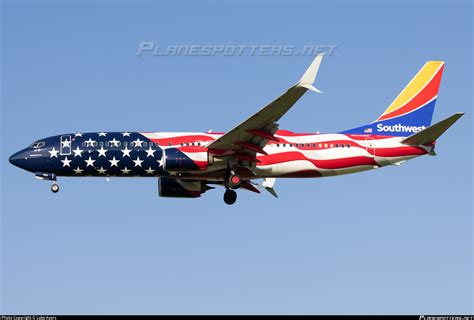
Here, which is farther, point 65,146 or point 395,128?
point 395,128

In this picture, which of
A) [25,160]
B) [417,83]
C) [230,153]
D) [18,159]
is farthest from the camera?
[417,83]

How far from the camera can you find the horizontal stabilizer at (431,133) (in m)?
57.2

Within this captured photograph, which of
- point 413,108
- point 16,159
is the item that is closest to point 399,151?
point 413,108

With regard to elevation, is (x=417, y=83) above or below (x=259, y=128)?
above

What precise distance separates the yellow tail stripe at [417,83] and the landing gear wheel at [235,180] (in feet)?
37.1

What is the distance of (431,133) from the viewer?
59.8 m

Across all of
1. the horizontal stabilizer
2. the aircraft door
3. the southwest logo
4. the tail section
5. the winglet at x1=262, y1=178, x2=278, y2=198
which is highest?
the tail section

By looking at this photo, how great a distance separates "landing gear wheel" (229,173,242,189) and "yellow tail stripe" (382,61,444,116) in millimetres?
11305

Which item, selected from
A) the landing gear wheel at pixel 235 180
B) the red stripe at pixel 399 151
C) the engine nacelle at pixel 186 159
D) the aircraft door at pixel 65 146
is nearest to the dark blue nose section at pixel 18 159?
the aircraft door at pixel 65 146

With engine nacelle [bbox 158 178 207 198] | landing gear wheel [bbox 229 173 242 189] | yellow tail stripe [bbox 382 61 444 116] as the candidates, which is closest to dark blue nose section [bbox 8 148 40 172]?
engine nacelle [bbox 158 178 207 198]

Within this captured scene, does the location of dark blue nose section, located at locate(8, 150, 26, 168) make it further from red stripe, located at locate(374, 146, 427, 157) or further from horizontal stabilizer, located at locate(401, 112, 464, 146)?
horizontal stabilizer, located at locate(401, 112, 464, 146)

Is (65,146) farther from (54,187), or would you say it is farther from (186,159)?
(186,159)

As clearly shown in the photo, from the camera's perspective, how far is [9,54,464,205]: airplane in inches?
2327

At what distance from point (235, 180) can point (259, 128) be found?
14.5ft
